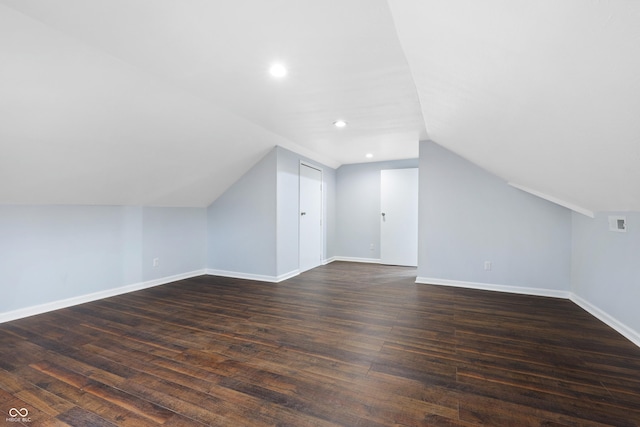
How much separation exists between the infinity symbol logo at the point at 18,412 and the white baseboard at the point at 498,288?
13.4 ft

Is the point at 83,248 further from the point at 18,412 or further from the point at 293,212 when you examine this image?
the point at 293,212

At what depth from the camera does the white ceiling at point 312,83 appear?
104cm

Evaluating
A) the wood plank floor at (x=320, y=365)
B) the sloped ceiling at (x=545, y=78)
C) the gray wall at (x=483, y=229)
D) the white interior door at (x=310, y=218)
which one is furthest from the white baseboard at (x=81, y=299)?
the sloped ceiling at (x=545, y=78)

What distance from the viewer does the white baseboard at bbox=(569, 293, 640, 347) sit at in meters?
2.29

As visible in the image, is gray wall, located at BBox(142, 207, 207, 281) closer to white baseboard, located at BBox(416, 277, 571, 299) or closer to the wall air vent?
white baseboard, located at BBox(416, 277, 571, 299)

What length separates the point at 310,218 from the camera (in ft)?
17.3

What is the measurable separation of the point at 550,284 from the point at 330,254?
12.4 feet

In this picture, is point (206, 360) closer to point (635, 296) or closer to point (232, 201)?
point (232, 201)

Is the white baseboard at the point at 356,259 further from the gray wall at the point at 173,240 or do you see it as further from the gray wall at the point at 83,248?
the gray wall at the point at 83,248

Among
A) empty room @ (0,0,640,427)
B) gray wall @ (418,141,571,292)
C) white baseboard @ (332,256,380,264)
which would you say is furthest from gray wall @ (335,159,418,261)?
gray wall @ (418,141,571,292)

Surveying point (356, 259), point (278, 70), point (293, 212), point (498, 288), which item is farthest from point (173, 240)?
point (498, 288)

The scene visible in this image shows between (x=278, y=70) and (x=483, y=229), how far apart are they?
338cm

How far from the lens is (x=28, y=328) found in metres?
2.56

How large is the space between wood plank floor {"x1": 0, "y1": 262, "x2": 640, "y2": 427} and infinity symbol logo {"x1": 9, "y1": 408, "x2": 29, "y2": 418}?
0.02 meters
